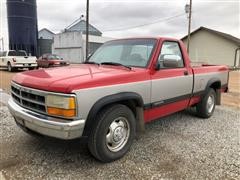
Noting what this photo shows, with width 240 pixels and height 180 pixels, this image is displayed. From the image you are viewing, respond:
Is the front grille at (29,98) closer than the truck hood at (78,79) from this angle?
No

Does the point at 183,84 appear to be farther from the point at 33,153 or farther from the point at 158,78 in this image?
the point at 33,153

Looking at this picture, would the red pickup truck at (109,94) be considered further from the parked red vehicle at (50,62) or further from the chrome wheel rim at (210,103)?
the parked red vehicle at (50,62)

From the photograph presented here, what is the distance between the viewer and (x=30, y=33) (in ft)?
115

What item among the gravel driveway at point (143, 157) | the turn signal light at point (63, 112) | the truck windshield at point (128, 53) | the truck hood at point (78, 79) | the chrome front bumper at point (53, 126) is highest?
the truck windshield at point (128, 53)

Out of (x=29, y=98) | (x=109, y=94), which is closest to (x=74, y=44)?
(x=29, y=98)

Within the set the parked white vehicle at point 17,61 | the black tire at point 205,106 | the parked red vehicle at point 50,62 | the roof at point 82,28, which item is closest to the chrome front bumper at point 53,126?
the black tire at point 205,106

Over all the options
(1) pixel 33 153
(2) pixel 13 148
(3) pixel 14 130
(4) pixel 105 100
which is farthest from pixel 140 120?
(3) pixel 14 130

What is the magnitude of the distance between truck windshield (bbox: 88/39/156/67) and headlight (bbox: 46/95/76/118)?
161 centimetres

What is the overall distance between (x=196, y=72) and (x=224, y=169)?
92.7 inches

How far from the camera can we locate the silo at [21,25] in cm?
3425

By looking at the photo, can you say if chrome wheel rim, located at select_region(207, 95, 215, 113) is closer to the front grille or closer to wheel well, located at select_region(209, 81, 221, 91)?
wheel well, located at select_region(209, 81, 221, 91)

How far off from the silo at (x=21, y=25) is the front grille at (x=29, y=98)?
111 feet

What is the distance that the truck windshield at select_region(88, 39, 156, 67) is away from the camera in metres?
4.06

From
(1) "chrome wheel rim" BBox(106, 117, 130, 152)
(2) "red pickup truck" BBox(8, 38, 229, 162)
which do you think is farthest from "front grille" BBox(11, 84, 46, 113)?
(1) "chrome wheel rim" BBox(106, 117, 130, 152)
